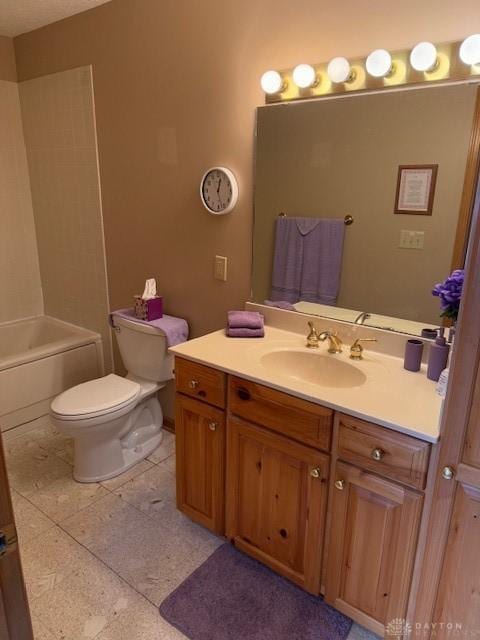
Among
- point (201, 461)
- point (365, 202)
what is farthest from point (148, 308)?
point (365, 202)

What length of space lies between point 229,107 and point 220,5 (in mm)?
424

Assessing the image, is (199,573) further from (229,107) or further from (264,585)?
(229,107)

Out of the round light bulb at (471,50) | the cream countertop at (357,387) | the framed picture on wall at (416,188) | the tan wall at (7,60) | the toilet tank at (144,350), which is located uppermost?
the tan wall at (7,60)

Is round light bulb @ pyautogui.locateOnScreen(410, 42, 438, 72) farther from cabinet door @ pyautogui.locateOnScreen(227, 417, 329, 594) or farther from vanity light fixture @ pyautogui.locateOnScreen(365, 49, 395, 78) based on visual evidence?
cabinet door @ pyautogui.locateOnScreen(227, 417, 329, 594)

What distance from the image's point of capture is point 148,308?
2.42m

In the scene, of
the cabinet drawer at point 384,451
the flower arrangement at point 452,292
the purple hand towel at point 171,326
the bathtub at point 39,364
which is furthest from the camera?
the bathtub at point 39,364

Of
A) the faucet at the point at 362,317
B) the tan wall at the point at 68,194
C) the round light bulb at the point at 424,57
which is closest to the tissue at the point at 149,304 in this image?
the tan wall at the point at 68,194

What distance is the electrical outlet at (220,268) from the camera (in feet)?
7.34

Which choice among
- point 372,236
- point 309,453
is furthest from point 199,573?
point 372,236

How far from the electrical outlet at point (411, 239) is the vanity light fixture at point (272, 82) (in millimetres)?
799

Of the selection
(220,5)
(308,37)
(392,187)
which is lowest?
(392,187)

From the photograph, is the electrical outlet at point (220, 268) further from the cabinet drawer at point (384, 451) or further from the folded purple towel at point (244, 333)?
the cabinet drawer at point (384, 451)

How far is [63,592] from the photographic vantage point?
1679 millimetres

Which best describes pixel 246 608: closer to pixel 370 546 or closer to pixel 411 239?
pixel 370 546
